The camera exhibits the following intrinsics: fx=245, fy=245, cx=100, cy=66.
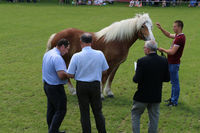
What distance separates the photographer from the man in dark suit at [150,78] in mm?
4324

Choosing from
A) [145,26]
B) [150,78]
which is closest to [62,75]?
[150,78]

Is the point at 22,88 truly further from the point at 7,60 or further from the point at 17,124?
the point at 7,60

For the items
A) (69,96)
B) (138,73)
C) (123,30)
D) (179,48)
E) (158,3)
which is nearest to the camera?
(138,73)

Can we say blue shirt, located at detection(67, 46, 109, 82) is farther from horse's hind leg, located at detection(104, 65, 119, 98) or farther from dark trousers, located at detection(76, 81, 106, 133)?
horse's hind leg, located at detection(104, 65, 119, 98)

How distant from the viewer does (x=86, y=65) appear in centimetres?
442

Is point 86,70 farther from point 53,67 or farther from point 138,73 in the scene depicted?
point 138,73

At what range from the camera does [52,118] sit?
4969 mm

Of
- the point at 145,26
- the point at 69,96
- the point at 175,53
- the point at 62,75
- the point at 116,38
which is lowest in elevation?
the point at 69,96

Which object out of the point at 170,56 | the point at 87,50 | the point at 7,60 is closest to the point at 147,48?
the point at 87,50

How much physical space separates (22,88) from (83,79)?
385 centimetres

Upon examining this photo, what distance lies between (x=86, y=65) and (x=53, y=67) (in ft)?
2.13

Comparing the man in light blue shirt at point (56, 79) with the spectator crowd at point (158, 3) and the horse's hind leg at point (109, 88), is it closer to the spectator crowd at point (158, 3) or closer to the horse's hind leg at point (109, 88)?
the horse's hind leg at point (109, 88)

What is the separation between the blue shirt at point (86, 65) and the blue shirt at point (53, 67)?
Result: 0.66 feet

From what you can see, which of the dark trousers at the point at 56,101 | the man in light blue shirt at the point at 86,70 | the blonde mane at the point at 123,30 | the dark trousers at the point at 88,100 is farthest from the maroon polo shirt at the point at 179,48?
the dark trousers at the point at 56,101
